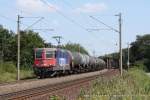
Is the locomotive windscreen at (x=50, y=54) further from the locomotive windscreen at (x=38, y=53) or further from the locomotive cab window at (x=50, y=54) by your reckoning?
the locomotive windscreen at (x=38, y=53)

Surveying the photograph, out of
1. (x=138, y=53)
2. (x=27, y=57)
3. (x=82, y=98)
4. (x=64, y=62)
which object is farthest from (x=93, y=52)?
(x=82, y=98)

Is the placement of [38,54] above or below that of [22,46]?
below

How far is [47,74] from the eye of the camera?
58.8 m

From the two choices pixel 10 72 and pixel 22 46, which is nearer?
pixel 10 72

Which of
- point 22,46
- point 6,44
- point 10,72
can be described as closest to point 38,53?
point 10,72

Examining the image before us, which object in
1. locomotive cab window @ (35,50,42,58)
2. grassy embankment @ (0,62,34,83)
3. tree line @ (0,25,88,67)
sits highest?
tree line @ (0,25,88,67)

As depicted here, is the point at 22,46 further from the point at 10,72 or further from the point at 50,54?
the point at 50,54

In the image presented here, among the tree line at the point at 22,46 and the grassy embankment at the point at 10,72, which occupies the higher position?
the tree line at the point at 22,46

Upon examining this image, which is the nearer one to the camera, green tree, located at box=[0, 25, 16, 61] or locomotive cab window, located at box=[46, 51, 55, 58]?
locomotive cab window, located at box=[46, 51, 55, 58]

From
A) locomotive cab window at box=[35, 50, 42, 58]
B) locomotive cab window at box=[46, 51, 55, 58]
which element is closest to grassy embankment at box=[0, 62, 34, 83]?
locomotive cab window at box=[35, 50, 42, 58]

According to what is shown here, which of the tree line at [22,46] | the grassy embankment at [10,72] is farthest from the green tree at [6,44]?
the grassy embankment at [10,72]

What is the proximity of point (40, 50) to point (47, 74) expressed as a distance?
3141mm

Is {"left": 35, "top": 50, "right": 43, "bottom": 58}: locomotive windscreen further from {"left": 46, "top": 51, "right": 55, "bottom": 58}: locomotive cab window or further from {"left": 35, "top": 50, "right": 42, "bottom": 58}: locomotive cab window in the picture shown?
{"left": 46, "top": 51, "right": 55, "bottom": 58}: locomotive cab window

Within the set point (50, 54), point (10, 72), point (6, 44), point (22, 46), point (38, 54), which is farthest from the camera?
point (6, 44)
